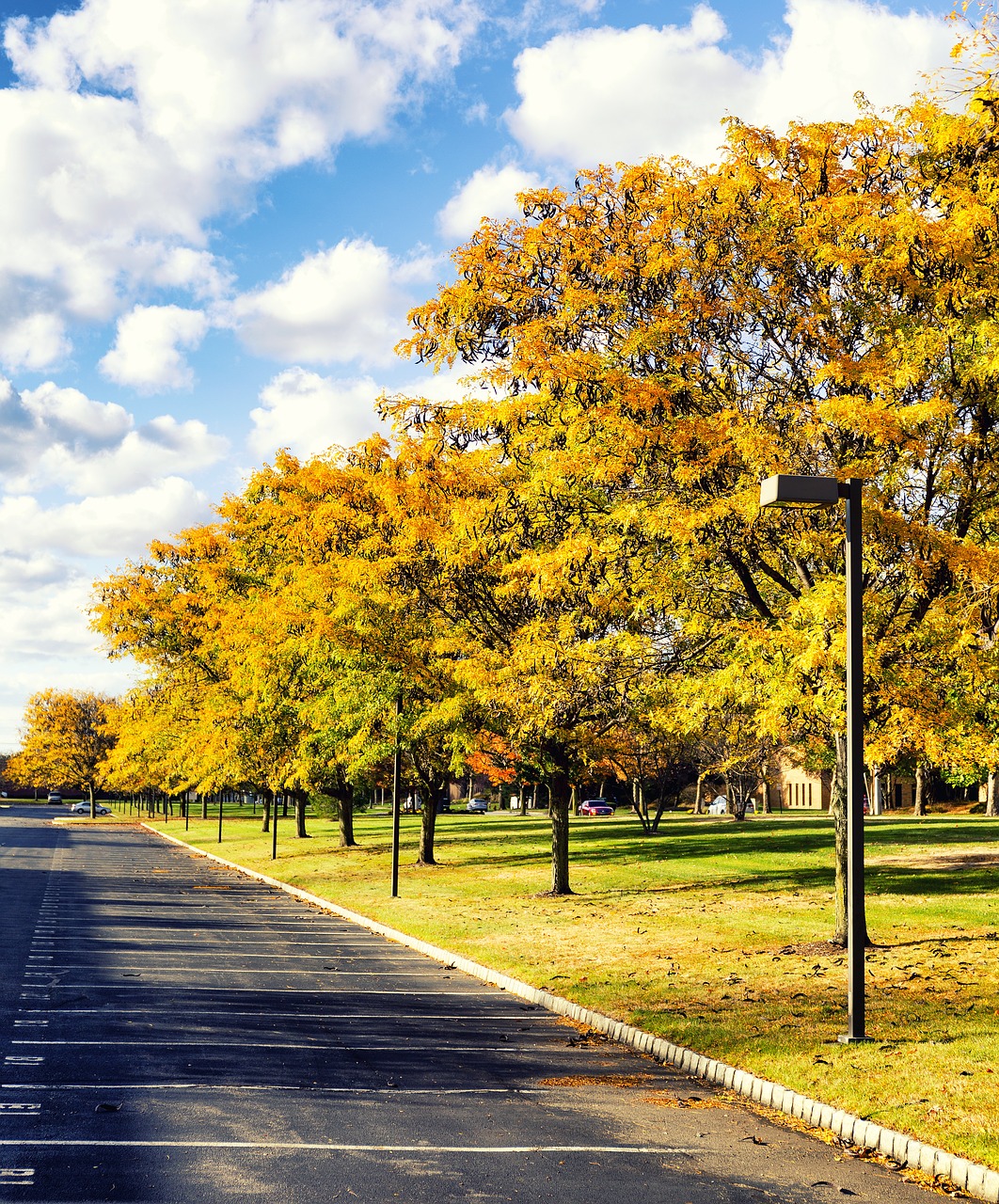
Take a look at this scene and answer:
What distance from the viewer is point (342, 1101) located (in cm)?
881

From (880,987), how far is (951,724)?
305 cm

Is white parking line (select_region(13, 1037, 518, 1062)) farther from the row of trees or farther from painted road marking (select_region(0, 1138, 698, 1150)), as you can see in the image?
the row of trees

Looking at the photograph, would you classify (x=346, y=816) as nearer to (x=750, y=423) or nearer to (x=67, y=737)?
(x=750, y=423)

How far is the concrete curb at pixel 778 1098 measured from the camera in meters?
7.11

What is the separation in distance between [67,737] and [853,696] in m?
83.3

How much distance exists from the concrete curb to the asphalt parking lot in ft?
0.73

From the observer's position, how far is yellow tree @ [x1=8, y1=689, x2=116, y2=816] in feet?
281

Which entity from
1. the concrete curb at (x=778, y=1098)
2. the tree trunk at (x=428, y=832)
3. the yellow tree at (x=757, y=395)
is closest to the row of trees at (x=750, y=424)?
the yellow tree at (x=757, y=395)

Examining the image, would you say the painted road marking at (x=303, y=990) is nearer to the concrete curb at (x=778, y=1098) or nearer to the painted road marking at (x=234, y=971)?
the concrete curb at (x=778, y=1098)

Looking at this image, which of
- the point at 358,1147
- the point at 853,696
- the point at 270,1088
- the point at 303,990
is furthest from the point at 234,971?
the point at 853,696

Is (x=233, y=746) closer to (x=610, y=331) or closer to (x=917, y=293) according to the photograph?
(x=610, y=331)

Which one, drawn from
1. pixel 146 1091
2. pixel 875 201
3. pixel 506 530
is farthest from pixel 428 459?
pixel 146 1091

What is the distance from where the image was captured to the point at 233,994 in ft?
44.6

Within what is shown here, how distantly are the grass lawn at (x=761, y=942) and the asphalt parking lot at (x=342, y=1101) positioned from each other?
33.7 inches
